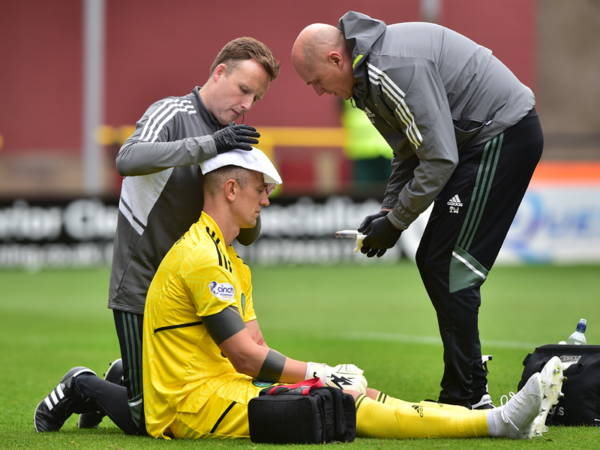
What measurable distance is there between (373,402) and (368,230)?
105 cm

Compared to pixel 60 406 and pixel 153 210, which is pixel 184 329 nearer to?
pixel 153 210

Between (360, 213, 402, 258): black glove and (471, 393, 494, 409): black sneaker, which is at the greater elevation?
(360, 213, 402, 258): black glove

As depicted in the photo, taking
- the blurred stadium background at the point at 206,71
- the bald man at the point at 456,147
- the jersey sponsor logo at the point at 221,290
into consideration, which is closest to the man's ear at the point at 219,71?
the bald man at the point at 456,147

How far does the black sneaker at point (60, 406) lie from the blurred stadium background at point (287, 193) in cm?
33

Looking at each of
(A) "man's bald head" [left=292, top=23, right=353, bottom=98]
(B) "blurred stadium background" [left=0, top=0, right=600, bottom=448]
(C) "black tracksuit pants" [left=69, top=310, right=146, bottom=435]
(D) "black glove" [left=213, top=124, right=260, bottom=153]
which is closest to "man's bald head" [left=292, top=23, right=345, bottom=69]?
(A) "man's bald head" [left=292, top=23, right=353, bottom=98]

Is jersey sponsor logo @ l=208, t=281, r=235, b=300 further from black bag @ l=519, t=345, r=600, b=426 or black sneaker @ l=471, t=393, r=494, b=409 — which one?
black bag @ l=519, t=345, r=600, b=426

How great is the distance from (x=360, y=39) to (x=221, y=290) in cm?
140

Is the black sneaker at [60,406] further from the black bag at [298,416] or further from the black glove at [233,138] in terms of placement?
the black glove at [233,138]

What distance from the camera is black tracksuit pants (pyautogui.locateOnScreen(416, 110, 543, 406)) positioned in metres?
5.95

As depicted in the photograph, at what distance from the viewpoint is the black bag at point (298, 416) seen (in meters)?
5.16

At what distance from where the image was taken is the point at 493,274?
668 inches

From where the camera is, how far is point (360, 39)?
586cm

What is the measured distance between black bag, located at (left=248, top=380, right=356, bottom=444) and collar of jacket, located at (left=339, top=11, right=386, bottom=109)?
154 centimetres

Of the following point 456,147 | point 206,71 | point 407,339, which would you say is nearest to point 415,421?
point 456,147
